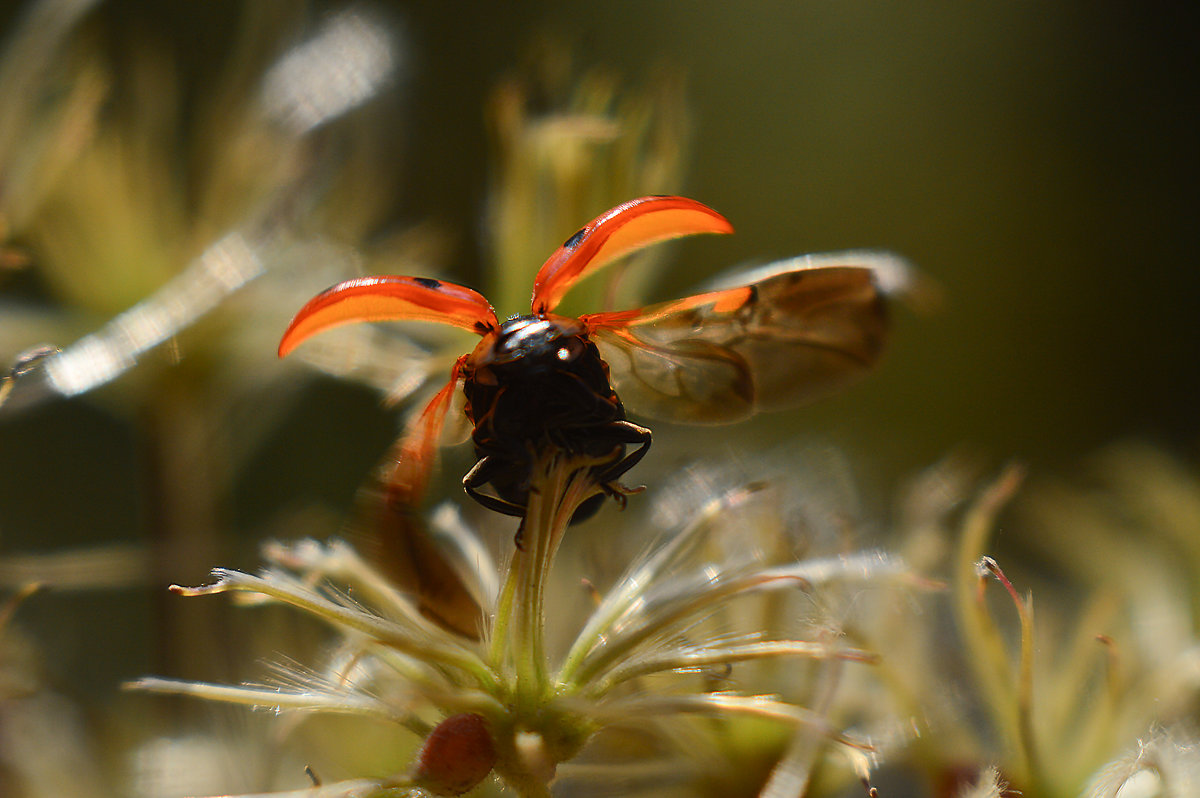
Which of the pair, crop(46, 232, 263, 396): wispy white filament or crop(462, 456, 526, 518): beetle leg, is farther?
crop(46, 232, 263, 396): wispy white filament

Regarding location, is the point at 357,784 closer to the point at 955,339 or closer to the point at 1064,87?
the point at 955,339

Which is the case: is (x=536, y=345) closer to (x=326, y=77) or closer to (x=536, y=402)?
(x=536, y=402)

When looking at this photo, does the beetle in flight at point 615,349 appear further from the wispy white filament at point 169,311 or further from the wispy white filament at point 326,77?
the wispy white filament at point 326,77

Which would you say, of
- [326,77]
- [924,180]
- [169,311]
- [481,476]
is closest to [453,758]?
[481,476]

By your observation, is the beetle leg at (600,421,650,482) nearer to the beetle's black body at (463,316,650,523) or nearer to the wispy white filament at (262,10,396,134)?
the beetle's black body at (463,316,650,523)

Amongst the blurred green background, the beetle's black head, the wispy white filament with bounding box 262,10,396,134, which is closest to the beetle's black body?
the beetle's black head

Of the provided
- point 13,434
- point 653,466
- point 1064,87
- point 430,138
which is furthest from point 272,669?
point 1064,87

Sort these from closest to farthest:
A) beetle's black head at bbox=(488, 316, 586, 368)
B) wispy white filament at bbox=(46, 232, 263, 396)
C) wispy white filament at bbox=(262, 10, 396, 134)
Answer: beetle's black head at bbox=(488, 316, 586, 368) < wispy white filament at bbox=(46, 232, 263, 396) < wispy white filament at bbox=(262, 10, 396, 134)

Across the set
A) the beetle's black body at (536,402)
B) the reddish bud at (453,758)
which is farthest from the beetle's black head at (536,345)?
the reddish bud at (453,758)
